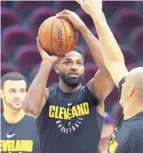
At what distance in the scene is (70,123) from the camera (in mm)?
3662

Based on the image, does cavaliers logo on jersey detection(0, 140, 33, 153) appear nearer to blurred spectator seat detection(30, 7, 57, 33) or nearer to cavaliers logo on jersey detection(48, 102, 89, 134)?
cavaliers logo on jersey detection(48, 102, 89, 134)

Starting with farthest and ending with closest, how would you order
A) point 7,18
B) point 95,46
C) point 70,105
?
point 7,18 → point 70,105 → point 95,46

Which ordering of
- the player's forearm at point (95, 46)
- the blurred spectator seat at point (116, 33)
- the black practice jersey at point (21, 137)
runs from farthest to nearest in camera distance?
1. the blurred spectator seat at point (116, 33)
2. the black practice jersey at point (21, 137)
3. the player's forearm at point (95, 46)

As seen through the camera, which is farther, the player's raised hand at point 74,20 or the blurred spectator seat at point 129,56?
the blurred spectator seat at point 129,56

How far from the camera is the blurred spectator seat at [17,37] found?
7938mm

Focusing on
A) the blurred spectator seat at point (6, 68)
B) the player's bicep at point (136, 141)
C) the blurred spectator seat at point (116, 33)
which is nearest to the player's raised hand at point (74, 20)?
the player's bicep at point (136, 141)

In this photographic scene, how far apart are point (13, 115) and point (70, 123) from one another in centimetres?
130

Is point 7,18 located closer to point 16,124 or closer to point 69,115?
point 16,124

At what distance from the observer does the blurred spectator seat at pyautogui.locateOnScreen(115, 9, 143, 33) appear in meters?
8.52

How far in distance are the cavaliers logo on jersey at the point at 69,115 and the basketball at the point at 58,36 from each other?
0.40 m

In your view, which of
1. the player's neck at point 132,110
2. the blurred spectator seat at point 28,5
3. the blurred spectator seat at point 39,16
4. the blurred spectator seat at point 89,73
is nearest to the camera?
the player's neck at point 132,110

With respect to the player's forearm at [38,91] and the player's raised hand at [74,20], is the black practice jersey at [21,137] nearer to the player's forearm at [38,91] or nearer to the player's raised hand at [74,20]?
the player's forearm at [38,91]

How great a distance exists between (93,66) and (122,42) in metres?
1.38

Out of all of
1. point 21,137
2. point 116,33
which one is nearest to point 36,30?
point 116,33
